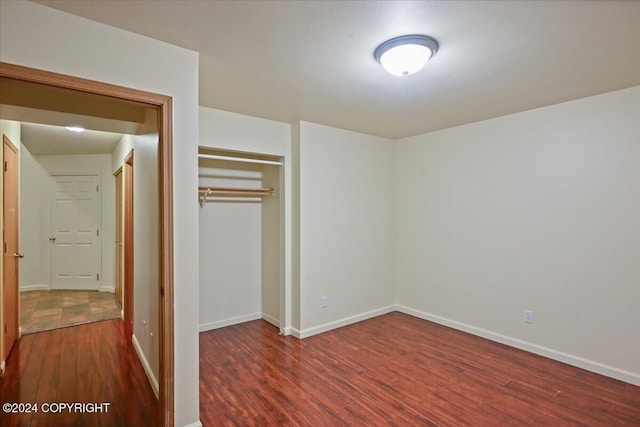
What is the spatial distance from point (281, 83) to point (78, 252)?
5.38 m

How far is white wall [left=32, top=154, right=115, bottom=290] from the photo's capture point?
561 cm

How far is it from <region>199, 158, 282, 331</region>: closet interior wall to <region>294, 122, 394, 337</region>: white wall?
45 centimetres

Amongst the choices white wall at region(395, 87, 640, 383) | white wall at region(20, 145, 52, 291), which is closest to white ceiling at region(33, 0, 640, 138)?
white wall at region(395, 87, 640, 383)

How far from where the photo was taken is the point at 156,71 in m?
1.97

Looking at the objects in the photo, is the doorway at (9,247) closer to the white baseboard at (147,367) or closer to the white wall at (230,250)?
the white baseboard at (147,367)

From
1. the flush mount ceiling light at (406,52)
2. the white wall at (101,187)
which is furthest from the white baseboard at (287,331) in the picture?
the white wall at (101,187)

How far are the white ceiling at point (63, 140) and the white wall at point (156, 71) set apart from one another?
2.63 meters

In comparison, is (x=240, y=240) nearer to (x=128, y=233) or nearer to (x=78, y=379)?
(x=128, y=233)

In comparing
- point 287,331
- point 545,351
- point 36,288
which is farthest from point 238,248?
point 36,288

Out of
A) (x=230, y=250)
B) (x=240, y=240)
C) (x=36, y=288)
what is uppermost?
(x=240, y=240)

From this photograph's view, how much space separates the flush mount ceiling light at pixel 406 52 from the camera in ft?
6.24

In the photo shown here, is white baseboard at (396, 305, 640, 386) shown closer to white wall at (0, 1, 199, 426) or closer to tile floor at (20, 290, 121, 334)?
white wall at (0, 1, 199, 426)

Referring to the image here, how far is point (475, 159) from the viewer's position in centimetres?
379

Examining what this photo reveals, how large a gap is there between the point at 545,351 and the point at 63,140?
20.9 feet
